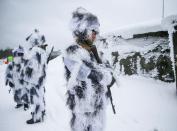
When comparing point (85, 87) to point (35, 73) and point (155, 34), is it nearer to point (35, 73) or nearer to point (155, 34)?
point (35, 73)

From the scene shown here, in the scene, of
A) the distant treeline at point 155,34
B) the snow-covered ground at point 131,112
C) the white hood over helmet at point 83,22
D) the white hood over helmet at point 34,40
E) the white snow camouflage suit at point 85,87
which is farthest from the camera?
the distant treeline at point 155,34

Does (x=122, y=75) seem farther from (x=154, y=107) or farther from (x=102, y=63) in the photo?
(x=102, y=63)

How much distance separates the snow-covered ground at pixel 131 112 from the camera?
169 inches

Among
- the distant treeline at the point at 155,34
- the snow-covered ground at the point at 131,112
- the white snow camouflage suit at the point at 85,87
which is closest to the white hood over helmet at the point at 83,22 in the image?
the white snow camouflage suit at the point at 85,87

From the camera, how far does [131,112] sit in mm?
4902

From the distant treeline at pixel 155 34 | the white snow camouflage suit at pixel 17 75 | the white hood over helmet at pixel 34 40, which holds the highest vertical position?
the distant treeline at pixel 155 34

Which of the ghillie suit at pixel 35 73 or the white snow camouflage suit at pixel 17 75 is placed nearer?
the ghillie suit at pixel 35 73

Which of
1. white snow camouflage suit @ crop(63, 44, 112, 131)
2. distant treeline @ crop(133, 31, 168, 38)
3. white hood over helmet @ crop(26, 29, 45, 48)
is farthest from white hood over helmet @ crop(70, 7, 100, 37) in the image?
distant treeline @ crop(133, 31, 168, 38)

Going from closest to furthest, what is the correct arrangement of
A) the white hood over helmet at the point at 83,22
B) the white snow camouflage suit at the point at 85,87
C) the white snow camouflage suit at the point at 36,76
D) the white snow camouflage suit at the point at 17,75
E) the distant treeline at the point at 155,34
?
1. the white snow camouflage suit at the point at 85,87
2. the white hood over helmet at the point at 83,22
3. the white snow camouflage suit at the point at 36,76
4. the distant treeline at the point at 155,34
5. the white snow camouflage suit at the point at 17,75

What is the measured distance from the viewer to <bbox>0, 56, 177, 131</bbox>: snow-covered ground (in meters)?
4.30

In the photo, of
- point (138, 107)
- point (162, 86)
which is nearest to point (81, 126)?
point (138, 107)

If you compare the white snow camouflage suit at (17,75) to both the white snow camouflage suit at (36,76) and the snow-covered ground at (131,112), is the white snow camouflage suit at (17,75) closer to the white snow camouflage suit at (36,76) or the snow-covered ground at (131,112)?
the snow-covered ground at (131,112)

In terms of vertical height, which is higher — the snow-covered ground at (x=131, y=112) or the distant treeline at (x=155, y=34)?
the distant treeline at (x=155, y=34)

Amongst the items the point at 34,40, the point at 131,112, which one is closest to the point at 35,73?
the point at 34,40
